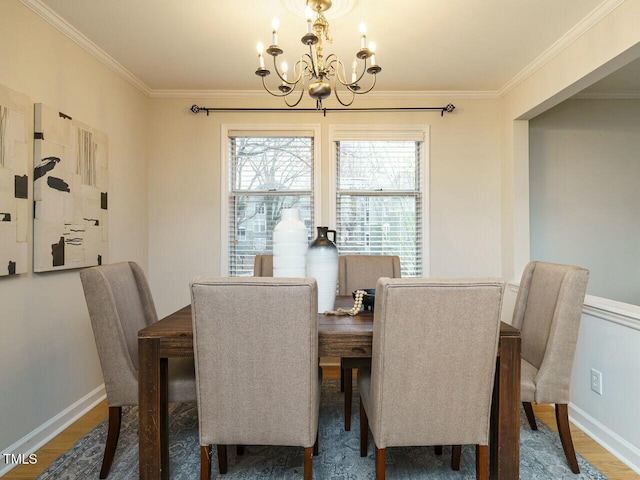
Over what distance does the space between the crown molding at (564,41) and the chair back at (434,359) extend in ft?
6.34

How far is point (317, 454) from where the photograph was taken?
1938 millimetres

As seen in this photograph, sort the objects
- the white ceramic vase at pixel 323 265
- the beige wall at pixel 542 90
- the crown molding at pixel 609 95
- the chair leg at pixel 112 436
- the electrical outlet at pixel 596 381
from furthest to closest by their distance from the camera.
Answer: the crown molding at pixel 609 95 < the electrical outlet at pixel 596 381 < the beige wall at pixel 542 90 < the white ceramic vase at pixel 323 265 < the chair leg at pixel 112 436

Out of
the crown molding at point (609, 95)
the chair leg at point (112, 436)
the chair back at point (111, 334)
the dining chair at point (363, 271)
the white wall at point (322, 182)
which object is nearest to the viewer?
the chair back at point (111, 334)

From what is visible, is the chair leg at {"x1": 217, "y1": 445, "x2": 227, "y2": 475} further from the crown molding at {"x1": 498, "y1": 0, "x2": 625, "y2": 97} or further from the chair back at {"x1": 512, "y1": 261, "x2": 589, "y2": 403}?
the crown molding at {"x1": 498, "y1": 0, "x2": 625, "y2": 97}

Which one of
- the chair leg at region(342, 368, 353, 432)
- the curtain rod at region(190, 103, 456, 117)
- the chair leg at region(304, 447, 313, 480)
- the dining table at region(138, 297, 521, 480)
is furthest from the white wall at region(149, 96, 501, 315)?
the chair leg at region(304, 447, 313, 480)

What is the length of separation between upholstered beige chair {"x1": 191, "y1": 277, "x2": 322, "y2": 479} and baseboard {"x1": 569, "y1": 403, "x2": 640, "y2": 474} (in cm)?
170

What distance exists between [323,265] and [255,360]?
2.09 feet

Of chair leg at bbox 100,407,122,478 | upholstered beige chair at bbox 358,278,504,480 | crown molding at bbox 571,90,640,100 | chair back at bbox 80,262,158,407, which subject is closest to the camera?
Answer: upholstered beige chair at bbox 358,278,504,480

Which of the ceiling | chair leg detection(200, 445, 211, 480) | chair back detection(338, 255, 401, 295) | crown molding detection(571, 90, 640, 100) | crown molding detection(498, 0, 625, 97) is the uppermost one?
the ceiling

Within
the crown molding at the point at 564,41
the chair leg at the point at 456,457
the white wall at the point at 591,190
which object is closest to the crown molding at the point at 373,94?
the crown molding at the point at 564,41

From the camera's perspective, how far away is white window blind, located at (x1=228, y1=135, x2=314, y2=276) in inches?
132

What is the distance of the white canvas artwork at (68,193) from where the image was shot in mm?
2068

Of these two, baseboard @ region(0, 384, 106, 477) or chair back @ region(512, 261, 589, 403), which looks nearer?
chair back @ region(512, 261, 589, 403)

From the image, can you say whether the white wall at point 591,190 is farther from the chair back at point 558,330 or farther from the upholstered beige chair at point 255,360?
the upholstered beige chair at point 255,360
